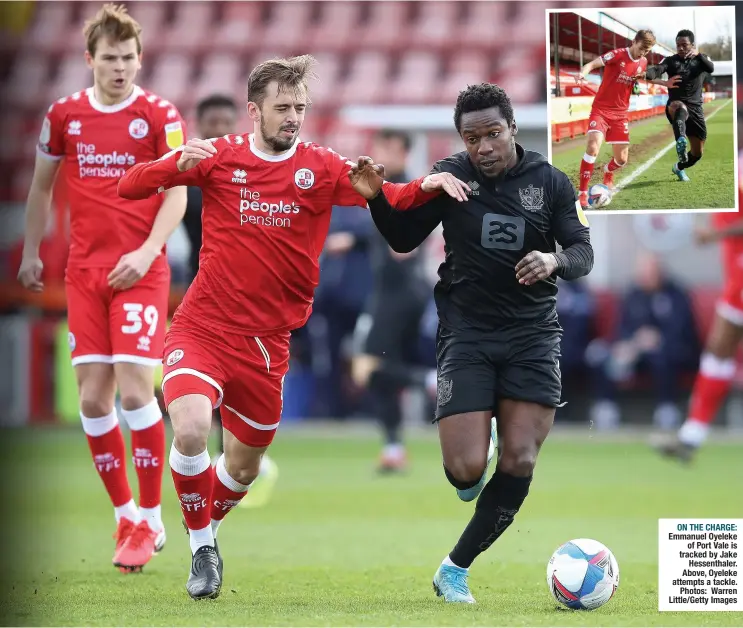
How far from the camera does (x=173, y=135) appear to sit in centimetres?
654

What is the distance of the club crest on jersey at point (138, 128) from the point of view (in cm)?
654

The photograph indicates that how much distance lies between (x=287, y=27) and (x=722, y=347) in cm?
1031

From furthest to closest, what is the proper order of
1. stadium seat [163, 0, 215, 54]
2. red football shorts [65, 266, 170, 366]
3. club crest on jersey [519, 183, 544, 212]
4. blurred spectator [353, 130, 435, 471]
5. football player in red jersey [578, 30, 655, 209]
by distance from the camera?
1. stadium seat [163, 0, 215, 54]
2. blurred spectator [353, 130, 435, 471]
3. red football shorts [65, 266, 170, 366]
4. football player in red jersey [578, 30, 655, 209]
5. club crest on jersey [519, 183, 544, 212]

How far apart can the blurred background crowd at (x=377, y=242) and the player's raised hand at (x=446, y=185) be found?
3.11 meters

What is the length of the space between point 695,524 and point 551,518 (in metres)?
3.34

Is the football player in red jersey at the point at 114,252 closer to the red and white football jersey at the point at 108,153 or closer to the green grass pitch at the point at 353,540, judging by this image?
the red and white football jersey at the point at 108,153

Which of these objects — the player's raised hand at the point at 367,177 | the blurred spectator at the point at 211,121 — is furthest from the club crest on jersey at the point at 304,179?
the blurred spectator at the point at 211,121

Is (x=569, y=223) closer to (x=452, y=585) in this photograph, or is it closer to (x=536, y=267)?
(x=536, y=267)

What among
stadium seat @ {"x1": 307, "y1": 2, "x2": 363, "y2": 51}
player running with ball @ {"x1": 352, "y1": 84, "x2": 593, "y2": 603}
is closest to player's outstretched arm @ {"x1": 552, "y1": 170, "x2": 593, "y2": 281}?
player running with ball @ {"x1": 352, "y1": 84, "x2": 593, "y2": 603}

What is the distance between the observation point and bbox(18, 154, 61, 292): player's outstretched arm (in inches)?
259

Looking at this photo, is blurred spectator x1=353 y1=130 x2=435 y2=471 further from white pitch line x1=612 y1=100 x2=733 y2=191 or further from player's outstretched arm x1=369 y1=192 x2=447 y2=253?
player's outstretched arm x1=369 y1=192 x2=447 y2=253

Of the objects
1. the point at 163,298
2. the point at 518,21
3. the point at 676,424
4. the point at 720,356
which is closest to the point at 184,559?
the point at 163,298

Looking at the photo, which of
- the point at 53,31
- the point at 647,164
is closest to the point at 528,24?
the point at 53,31

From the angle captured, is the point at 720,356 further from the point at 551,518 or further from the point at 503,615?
the point at 503,615
